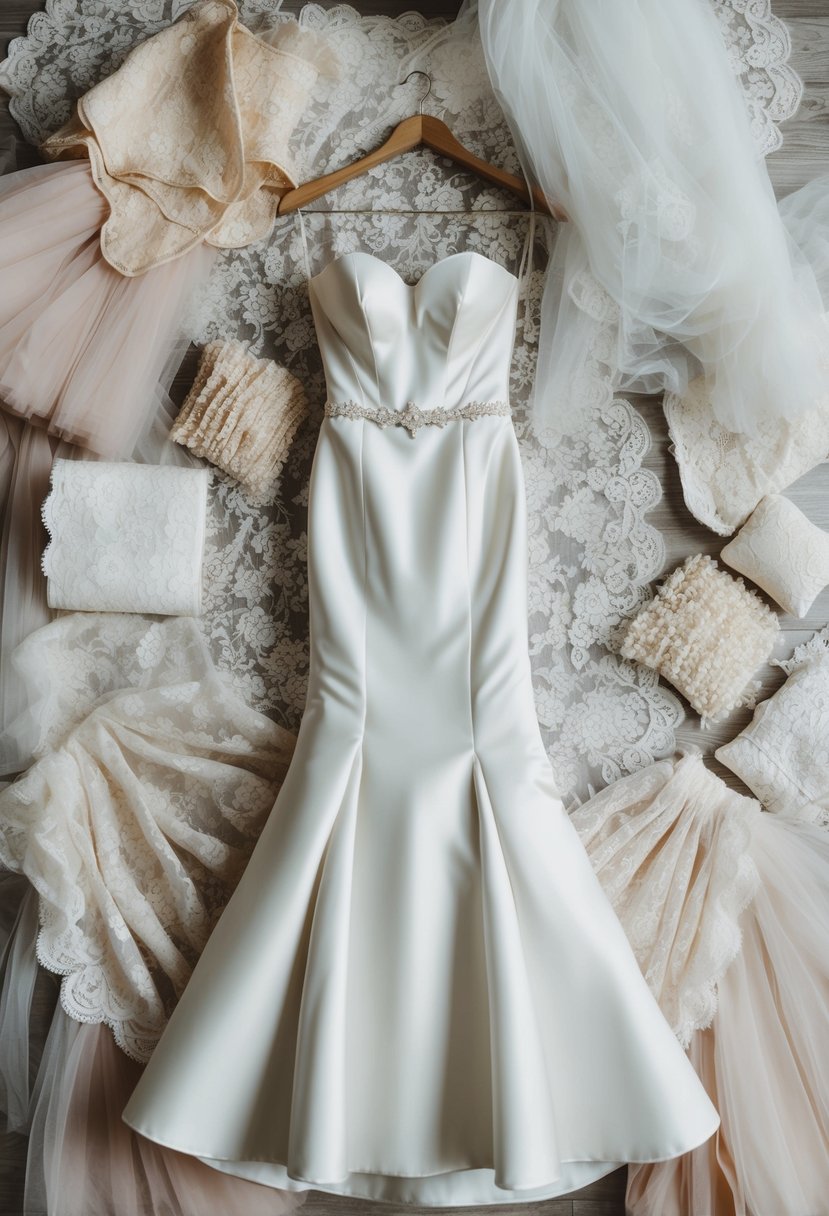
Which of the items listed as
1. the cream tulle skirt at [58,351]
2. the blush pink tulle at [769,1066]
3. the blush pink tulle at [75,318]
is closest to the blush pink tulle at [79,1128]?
the cream tulle skirt at [58,351]

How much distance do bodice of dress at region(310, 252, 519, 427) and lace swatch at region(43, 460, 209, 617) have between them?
0.38 m

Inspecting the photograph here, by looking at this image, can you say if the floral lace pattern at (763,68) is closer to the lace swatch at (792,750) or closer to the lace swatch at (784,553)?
the lace swatch at (784,553)

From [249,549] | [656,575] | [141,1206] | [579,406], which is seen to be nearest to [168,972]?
[141,1206]

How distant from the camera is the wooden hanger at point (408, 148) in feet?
5.72

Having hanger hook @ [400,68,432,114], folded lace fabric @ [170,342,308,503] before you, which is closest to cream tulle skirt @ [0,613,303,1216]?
folded lace fabric @ [170,342,308,503]

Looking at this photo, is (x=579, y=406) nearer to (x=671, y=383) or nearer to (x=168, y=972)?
(x=671, y=383)

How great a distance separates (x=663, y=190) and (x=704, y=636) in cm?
81

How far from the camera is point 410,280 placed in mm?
1791

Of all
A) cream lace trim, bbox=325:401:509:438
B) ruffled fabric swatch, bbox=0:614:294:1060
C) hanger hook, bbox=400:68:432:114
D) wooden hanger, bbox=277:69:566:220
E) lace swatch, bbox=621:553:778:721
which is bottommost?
ruffled fabric swatch, bbox=0:614:294:1060

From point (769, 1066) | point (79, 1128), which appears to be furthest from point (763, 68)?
point (79, 1128)

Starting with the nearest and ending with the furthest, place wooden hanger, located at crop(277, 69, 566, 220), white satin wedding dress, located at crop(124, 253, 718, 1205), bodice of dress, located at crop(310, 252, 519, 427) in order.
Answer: white satin wedding dress, located at crop(124, 253, 718, 1205) < bodice of dress, located at crop(310, 252, 519, 427) < wooden hanger, located at crop(277, 69, 566, 220)

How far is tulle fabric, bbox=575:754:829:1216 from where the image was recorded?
1449mm

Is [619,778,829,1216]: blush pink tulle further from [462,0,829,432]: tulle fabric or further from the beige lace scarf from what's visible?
the beige lace scarf

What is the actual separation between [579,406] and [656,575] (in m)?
0.37
